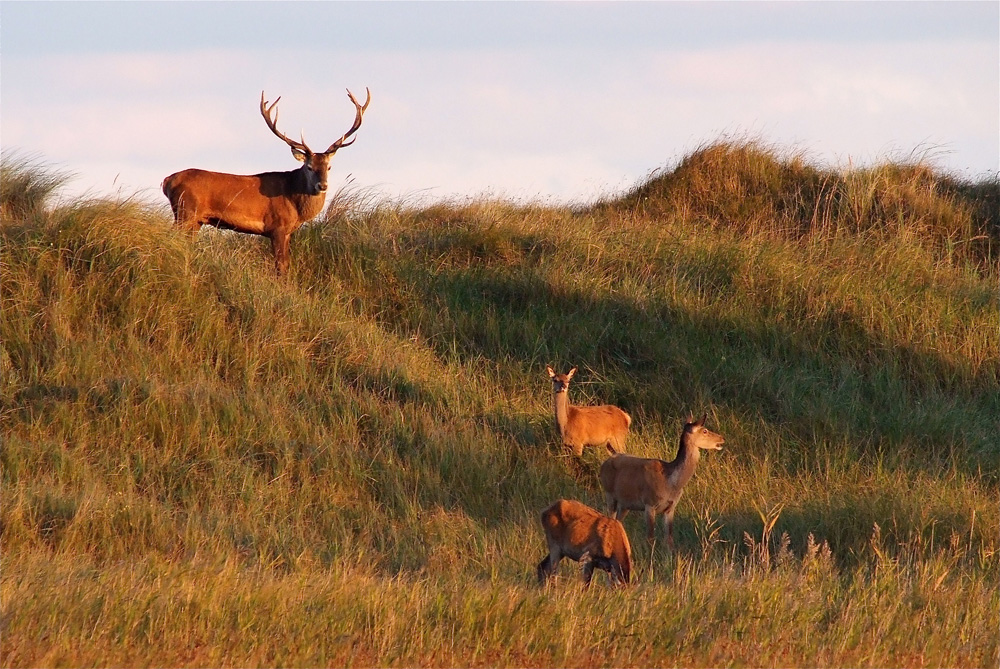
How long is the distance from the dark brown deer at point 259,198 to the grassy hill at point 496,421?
0.47m

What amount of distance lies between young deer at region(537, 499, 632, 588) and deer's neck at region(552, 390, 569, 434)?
3002mm

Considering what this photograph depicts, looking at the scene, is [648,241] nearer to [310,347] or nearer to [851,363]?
[851,363]

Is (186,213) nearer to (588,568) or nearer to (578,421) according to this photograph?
(578,421)

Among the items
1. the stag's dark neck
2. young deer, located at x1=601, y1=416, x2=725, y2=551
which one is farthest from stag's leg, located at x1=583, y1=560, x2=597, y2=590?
the stag's dark neck

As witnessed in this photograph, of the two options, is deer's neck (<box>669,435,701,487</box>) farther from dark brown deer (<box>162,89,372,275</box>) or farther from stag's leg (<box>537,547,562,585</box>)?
dark brown deer (<box>162,89,372,275</box>)

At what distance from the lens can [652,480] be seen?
955 centimetres

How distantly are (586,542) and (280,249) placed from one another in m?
7.05

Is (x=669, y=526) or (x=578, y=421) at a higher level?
(x=578, y=421)

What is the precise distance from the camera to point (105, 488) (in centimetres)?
984

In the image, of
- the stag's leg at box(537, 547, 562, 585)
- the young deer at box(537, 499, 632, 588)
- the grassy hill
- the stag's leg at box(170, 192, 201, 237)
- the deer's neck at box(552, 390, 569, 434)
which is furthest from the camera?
the stag's leg at box(170, 192, 201, 237)

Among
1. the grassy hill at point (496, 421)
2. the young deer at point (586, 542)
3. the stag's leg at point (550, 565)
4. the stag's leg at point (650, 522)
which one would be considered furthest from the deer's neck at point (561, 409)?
the stag's leg at point (550, 565)

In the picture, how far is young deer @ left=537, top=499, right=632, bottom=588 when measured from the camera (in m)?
7.67

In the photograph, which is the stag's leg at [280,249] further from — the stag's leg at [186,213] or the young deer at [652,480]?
the young deer at [652,480]

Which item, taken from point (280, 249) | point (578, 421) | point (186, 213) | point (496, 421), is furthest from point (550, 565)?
point (186, 213)
